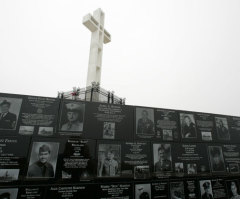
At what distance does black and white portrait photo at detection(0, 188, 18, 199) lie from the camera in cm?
340

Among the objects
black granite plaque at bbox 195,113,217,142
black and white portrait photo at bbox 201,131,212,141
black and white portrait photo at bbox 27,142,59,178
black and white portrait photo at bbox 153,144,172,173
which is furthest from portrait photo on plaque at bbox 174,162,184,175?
black and white portrait photo at bbox 27,142,59,178

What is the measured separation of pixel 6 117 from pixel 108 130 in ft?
8.98

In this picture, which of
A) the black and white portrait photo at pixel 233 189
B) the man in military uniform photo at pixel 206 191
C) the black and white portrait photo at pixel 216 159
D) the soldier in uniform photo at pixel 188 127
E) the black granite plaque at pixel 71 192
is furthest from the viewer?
the soldier in uniform photo at pixel 188 127

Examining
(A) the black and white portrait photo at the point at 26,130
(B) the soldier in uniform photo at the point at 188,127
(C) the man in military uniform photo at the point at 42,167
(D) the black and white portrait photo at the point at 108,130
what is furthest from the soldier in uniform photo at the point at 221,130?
(A) the black and white portrait photo at the point at 26,130

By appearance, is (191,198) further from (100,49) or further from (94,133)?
(100,49)

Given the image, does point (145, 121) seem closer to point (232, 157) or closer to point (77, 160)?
point (77, 160)

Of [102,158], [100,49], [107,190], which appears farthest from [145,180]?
[100,49]

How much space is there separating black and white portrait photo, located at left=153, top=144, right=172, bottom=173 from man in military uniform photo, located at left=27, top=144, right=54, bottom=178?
2.96 metres

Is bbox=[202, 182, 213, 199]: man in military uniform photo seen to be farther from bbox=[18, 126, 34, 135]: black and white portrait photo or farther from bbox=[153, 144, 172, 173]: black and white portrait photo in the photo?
bbox=[18, 126, 34, 135]: black and white portrait photo

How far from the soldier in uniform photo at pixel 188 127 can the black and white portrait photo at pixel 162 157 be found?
2.93 feet

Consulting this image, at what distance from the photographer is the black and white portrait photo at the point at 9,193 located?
3397 mm

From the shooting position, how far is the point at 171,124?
5445 mm

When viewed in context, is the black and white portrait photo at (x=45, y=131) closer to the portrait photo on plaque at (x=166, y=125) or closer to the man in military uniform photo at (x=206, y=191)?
the portrait photo on plaque at (x=166, y=125)

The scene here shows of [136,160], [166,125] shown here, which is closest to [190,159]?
[166,125]
